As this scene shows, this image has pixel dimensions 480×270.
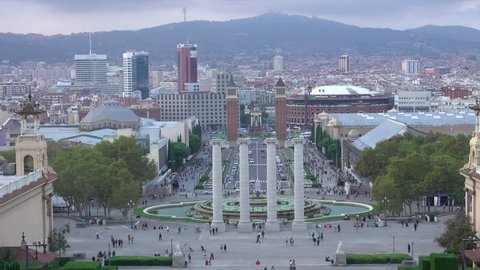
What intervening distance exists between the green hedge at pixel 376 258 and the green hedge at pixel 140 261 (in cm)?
854

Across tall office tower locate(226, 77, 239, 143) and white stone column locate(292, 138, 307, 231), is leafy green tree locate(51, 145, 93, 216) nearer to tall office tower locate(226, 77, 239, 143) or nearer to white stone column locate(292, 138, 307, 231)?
white stone column locate(292, 138, 307, 231)

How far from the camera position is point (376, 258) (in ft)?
155

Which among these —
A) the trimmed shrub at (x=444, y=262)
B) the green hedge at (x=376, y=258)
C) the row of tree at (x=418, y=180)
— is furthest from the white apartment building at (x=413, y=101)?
the trimmed shrub at (x=444, y=262)

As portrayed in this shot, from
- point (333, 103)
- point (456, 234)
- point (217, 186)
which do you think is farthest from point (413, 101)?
point (456, 234)

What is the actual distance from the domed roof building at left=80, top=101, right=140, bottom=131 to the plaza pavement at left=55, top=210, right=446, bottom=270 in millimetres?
63176

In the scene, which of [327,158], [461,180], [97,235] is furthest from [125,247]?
[327,158]

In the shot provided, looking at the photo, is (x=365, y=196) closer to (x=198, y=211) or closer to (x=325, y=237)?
(x=198, y=211)

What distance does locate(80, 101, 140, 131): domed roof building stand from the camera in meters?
127

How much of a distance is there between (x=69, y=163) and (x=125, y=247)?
15265 millimetres

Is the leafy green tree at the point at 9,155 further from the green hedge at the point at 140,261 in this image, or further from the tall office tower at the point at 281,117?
the tall office tower at the point at 281,117

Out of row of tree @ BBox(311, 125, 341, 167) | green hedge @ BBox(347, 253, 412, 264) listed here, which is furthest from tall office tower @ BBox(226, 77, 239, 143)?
green hedge @ BBox(347, 253, 412, 264)

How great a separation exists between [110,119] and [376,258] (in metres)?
86.6

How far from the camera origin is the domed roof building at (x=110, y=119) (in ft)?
417

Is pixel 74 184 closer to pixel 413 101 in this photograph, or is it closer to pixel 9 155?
pixel 9 155
